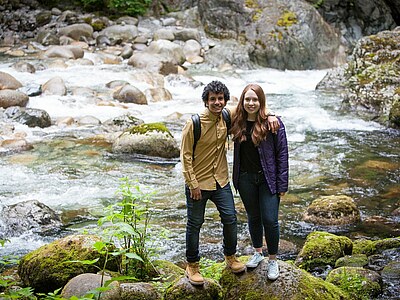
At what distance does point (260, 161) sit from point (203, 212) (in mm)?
595

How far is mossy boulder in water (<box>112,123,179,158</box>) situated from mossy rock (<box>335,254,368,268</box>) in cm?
537

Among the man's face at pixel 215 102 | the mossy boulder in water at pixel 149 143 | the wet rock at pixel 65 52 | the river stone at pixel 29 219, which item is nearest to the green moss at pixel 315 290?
the man's face at pixel 215 102

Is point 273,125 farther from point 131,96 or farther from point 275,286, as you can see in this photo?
point 131,96

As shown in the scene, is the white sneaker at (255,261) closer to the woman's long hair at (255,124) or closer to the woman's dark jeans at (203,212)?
the woman's dark jeans at (203,212)

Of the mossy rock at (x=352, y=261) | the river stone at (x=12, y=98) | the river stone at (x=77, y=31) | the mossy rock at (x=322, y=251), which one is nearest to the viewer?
the mossy rock at (x=352, y=261)

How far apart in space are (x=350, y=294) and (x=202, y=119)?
2196 millimetres

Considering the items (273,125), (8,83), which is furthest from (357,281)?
(8,83)

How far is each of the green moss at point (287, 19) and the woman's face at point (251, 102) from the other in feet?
64.1

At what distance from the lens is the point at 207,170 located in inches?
156

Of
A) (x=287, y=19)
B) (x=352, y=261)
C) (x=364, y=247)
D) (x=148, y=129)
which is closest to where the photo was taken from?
(x=352, y=261)

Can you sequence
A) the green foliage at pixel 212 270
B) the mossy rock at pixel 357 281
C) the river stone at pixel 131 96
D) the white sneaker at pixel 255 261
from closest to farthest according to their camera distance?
the white sneaker at pixel 255 261
the green foliage at pixel 212 270
the mossy rock at pixel 357 281
the river stone at pixel 131 96

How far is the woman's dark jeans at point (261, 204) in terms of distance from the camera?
4.04 metres

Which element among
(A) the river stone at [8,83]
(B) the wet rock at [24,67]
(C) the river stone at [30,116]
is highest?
(B) the wet rock at [24,67]

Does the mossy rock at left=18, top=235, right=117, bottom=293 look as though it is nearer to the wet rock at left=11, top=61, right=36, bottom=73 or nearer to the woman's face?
the woman's face
